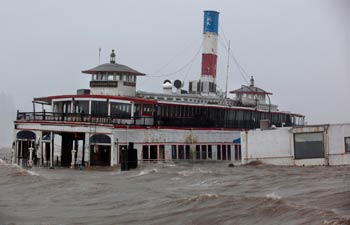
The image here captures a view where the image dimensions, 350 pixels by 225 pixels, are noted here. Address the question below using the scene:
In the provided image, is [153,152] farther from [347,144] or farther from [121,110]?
[347,144]

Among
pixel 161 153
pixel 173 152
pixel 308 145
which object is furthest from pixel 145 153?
pixel 308 145

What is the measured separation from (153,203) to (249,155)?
19350 mm

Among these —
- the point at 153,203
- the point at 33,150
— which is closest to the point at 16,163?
the point at 33,150

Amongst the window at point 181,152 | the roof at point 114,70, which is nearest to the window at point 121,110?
the window at point 181,152

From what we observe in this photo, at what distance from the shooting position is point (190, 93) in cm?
6084

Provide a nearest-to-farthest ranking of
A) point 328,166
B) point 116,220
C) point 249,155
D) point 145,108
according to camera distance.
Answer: point 116,220 → point 328,166 → point 249,155 → point 145,108

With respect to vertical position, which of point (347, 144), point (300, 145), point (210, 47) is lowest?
point (300, 145)

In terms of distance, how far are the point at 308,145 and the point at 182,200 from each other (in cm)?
1749

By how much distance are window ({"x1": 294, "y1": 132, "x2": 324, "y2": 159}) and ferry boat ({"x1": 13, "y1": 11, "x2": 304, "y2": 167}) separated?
10398 millimetres

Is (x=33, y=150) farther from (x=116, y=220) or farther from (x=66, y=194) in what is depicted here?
(x=116, y=220)

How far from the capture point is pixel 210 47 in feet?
207

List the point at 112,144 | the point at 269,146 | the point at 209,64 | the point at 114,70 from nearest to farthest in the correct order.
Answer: the point at 269,146 < the point at 112,144 < the point at 114,70 < the point at 209,64

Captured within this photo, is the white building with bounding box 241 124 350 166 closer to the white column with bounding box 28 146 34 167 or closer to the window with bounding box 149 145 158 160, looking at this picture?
the window with bounding box 149 145 158 160

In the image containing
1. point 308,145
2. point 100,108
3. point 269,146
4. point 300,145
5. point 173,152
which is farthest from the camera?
point 173,152
